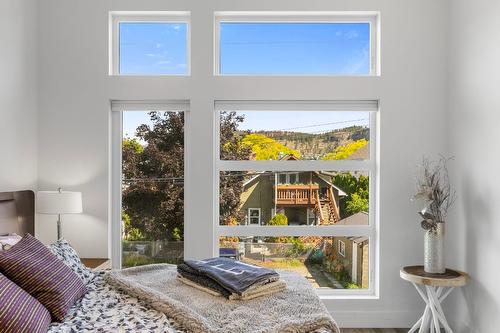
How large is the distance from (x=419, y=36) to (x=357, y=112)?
0.78 metres

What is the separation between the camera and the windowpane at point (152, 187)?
3.92 m

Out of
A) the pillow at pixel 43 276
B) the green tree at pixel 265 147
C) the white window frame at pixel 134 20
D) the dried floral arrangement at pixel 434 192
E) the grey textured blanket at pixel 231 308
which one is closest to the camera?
the grey textured blanket at pixel 231 308

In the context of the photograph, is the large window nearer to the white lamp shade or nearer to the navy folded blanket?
the white lamp shade

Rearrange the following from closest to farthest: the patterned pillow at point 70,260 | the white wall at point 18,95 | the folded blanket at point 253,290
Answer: the folded blanket at point 253,290, the patterned pillow at point 70,260, the white wall at point 18,95

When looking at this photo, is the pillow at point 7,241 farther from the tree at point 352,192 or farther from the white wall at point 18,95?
the tree at point 352,192

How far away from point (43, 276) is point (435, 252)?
258 centimetres

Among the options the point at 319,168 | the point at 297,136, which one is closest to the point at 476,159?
the point at 319,168

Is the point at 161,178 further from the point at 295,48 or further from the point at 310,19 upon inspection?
the point at 310,19

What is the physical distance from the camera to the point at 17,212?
3307 mm

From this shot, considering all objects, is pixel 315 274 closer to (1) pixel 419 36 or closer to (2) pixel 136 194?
(2) pixel 136 194

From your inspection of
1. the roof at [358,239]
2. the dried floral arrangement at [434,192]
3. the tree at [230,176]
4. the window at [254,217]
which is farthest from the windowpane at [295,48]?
the roof at [358,239]

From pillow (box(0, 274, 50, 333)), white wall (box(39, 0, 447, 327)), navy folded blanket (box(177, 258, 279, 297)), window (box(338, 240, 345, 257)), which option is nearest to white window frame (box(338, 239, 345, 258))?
window (box(338, 240, 345, 257))

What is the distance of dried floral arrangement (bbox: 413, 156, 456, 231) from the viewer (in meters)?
3.39

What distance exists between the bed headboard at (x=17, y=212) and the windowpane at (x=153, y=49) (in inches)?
50.5
